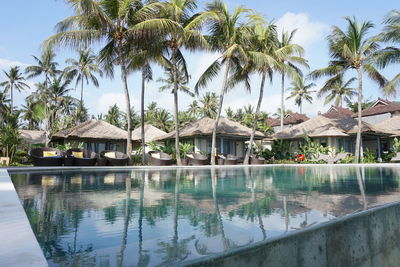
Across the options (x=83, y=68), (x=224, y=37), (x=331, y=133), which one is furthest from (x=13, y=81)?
(x=331, y=133)

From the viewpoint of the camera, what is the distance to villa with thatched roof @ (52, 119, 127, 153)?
2281 centimetres

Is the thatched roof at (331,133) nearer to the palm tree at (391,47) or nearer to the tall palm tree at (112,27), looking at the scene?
the palm tree at (391,47)

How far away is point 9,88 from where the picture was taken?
4322 centimetres

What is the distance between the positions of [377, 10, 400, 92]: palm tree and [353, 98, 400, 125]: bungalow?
1814 centimetres

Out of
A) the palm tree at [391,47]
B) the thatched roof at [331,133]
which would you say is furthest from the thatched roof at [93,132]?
the palm tree at [391,47]

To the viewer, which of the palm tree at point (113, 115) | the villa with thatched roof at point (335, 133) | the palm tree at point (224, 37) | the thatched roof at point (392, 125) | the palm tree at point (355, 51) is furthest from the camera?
the palm tree at point (113, 115)

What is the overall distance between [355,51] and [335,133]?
239 inches

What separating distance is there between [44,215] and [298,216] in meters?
3.06

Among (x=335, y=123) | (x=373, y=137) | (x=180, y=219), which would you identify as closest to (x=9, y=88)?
(x=335, y=123)

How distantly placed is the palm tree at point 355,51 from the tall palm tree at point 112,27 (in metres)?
11.7

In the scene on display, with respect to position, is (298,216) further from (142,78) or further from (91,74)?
(91,74)

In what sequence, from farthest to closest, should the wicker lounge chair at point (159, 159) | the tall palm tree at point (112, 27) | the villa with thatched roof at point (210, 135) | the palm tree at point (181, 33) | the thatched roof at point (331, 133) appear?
1. the thatched roof at point (331, 133)
2. the villa with thatched roof at point (210, 135)
3. the wicker lounge chair at point (159, 159)
4. the palm tree at point (181, 33)
5. the tall palm tree at point (112, 27)

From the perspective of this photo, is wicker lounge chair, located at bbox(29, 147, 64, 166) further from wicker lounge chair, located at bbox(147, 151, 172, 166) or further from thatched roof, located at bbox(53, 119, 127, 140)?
thatched roof, located at bbox(53, 119, 127, 140)

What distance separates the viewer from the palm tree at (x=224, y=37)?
56.9 ft
